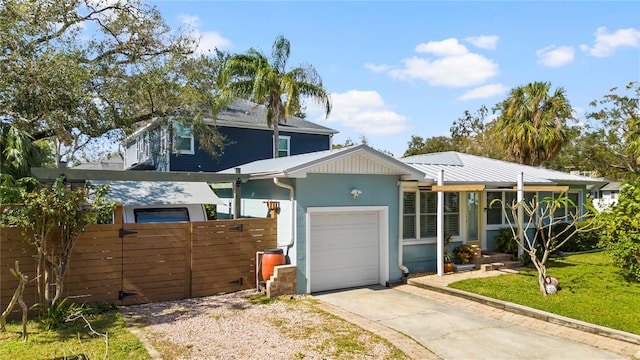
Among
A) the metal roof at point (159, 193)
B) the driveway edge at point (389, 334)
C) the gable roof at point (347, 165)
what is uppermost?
the gable roof at point (347, 165)

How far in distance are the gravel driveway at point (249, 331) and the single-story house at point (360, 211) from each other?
5.07 feet

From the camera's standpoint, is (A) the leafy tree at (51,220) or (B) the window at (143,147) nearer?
(A) the leafy tree at (51,220)

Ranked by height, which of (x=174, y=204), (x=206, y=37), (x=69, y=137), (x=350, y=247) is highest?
(x=206, y=37)

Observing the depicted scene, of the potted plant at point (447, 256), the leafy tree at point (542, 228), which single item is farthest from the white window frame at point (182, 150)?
the leafy tree at point (542, 228)

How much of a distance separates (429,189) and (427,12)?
16.6 ft

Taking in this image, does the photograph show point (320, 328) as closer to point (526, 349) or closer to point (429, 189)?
point (526, 349)

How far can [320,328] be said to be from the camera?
7.07 metres

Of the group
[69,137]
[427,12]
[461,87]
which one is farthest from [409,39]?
[461,87]

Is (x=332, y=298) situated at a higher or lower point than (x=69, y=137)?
lower

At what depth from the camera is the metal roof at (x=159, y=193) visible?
37.0ft

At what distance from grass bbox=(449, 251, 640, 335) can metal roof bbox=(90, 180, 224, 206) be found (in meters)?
7.52

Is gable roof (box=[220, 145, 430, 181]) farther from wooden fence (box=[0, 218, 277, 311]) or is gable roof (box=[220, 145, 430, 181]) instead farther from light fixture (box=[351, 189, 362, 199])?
wooden fence (box=[0, 218, 277, 311])

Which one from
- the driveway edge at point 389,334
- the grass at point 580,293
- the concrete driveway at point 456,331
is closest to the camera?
the driveway edge at point 389,334

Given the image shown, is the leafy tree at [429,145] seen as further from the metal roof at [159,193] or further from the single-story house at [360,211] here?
the metal roof at [159,193]
